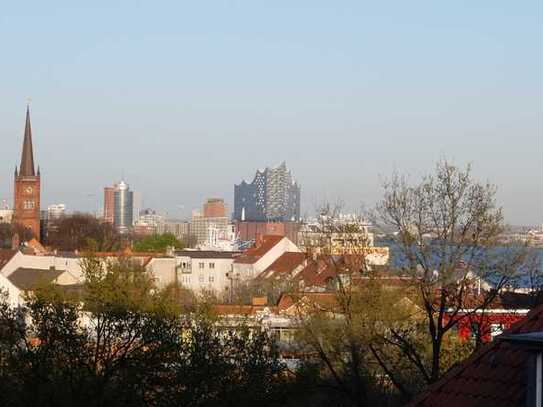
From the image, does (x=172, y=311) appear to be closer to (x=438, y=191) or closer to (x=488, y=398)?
(x=438, y=191)

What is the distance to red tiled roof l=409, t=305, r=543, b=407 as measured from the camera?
6.11 metres

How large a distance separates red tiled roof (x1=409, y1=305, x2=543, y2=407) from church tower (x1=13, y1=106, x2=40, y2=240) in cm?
13569

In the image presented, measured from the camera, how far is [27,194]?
141 meters

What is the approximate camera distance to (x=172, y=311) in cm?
2044

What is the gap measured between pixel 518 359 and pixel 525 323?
1.53ft

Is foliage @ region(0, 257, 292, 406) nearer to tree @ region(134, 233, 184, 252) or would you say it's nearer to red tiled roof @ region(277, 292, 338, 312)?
red tiled roof @ region(277, 292, 338, 312)

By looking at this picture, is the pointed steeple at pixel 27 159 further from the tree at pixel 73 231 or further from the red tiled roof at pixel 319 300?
the red tiled roof at pixel 319 300

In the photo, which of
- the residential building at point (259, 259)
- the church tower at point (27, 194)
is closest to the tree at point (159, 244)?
the church tower at point (27, 194)

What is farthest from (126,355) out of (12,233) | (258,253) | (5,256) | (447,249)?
(12,233)

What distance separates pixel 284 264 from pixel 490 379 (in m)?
74.2

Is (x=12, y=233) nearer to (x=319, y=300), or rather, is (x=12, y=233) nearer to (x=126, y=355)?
(x=319, y=300)

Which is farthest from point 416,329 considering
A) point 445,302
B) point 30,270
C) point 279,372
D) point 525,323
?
point 30,270

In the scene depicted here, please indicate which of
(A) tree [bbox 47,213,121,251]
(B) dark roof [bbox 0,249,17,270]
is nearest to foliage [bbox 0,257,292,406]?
(B) dark roof [bbox 0,249,17,270]

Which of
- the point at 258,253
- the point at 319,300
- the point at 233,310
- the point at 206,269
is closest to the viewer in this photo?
the point at 319,300
